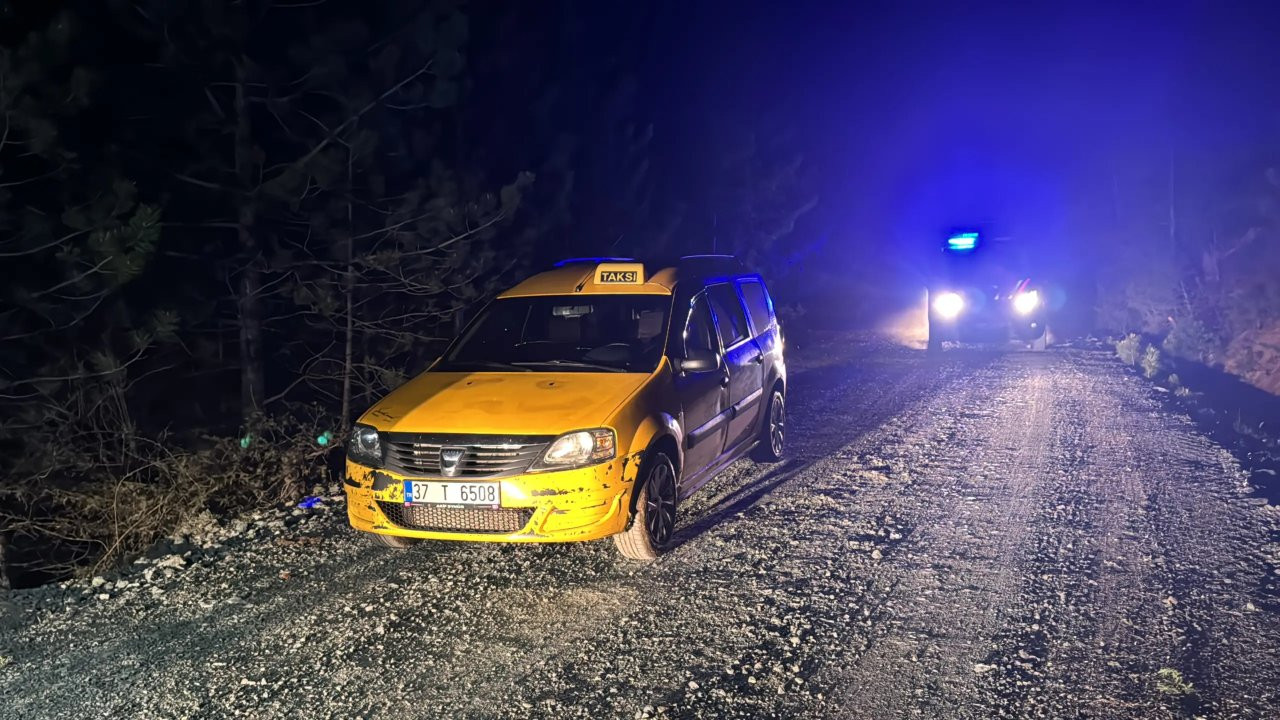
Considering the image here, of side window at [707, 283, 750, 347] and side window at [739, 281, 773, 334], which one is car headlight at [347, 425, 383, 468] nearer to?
side window at [707, 283, 750, 347]

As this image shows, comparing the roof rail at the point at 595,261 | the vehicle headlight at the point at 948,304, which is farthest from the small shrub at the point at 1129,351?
the roof rail at the point at 595,261

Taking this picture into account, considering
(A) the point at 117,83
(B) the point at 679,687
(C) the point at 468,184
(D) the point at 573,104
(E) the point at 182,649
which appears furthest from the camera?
(D) the point at 573,104

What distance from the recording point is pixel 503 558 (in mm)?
6094

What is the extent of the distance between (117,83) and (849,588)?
6444 millimetres

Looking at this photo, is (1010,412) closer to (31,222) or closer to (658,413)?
(658,413)

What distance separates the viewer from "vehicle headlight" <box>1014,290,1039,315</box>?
18.7 metres

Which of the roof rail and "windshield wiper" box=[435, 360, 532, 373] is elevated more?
the roof rail

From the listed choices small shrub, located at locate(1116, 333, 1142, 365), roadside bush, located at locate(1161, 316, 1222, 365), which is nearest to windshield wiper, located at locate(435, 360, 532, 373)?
small shrub, located at locate(1116, 333, 1142, 365)

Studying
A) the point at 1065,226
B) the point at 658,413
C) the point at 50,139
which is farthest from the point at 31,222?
the point at 1065,226

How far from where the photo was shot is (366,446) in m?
5.86

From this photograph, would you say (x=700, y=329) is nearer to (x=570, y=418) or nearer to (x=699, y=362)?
(x=699, y=362)

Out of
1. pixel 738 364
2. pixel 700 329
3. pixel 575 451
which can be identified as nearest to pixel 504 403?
pixel 575 451

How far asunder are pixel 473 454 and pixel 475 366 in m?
1.31

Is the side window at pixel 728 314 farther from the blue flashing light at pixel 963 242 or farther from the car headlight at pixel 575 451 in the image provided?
the blue flashing light at pixel 963 242
